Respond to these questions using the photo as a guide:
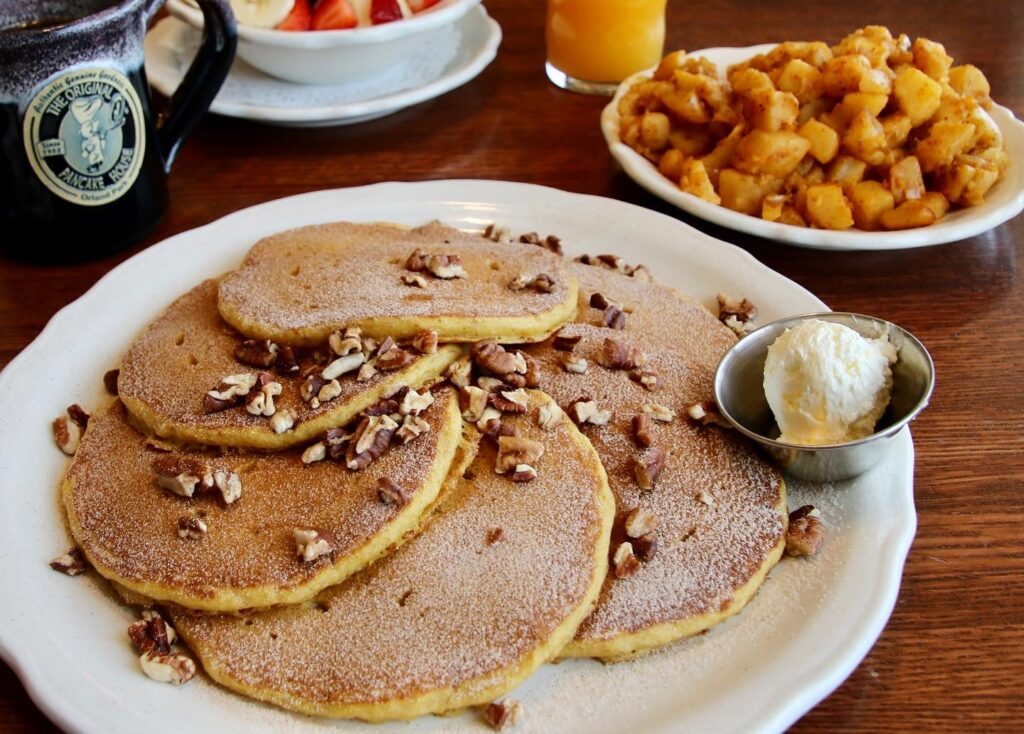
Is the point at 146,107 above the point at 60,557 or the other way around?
above

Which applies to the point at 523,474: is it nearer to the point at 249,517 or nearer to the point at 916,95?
the point at 249,517

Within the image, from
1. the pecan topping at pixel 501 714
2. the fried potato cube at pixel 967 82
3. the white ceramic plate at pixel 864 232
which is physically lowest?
the pecan topping at pixel 501 714

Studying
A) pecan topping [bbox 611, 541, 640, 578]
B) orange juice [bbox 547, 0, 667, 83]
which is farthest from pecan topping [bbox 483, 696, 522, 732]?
orange juice [bbox 547, 0, 667, 83]

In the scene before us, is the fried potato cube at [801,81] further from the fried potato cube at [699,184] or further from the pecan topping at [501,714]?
the pecan topping at [501,714]

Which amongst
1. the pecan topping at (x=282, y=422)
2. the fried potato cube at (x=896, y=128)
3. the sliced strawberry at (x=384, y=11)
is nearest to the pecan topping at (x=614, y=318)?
the pecan topping at (x=282, y=422)

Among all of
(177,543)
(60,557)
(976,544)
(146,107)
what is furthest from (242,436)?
(976,544)

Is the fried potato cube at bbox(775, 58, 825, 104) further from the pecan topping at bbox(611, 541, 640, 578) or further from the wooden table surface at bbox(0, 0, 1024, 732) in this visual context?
the pecan topping at bbox(611, 541, 640, 578)

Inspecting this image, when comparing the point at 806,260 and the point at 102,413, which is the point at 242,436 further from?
the point at 806,260
